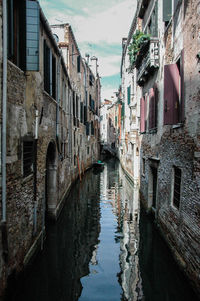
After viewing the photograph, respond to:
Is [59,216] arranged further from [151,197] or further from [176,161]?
[176,161]

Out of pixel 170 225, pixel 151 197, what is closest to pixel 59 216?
pixel 151 197

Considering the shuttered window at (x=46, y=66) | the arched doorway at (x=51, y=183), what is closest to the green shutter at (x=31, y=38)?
the shuttered window at (x=46, y=66)

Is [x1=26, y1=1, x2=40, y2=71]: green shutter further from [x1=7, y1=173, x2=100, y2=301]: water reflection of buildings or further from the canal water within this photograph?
[x1=7, y1=173, x2=100, y2=301]: water reflection of buildings

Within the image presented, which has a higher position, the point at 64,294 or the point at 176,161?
the point at 176,161

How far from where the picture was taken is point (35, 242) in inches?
227

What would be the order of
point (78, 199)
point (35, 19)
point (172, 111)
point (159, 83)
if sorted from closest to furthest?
point (35, 19)
point (172, 111)
point (159, 83)
point (78, 199)

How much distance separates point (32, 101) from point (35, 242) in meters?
3.32

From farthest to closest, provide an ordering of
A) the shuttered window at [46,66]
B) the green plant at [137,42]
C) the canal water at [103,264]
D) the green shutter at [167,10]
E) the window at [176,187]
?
the green plant at [137,42], the shuttered window at [46,66], the green shutter at [167,10], the window at [176,187], the canal water at [103,264]

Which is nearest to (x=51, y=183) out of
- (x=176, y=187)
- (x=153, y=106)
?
(x=176, y=187)

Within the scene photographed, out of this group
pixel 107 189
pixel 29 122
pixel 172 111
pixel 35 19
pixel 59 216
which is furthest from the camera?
pixel 107 189

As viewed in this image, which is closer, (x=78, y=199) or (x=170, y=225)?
(x=170, y=225)

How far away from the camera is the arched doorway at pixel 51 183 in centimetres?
814

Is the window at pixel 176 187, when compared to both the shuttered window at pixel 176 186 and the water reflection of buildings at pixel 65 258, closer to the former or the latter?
the shuttered window at pixel 176 186

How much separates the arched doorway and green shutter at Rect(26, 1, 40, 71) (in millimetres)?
3654
